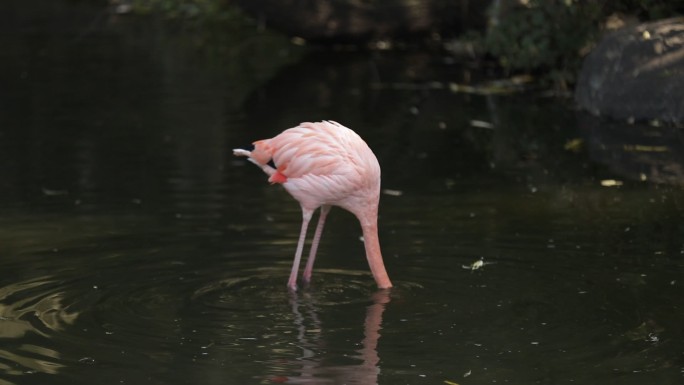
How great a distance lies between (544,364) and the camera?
16.2 ft

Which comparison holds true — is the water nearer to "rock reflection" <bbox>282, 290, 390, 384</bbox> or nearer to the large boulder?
"rock reflection" <bbox>282, 290, 390, 384</bbox>

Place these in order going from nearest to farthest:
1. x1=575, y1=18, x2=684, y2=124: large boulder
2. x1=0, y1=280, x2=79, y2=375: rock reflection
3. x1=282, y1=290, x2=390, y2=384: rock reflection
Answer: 1. x1=282, y1=290, x2=390, y2=384: rock reflection
2. x1=0, y1=280, x2=79, y2=375: rock reflection
3. x1=575, y1=18, x2=684, y2=124: large boulder

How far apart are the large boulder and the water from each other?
0.29 metres

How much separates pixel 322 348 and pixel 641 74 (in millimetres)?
6076

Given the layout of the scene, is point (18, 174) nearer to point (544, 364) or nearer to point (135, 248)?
point (135, 248)

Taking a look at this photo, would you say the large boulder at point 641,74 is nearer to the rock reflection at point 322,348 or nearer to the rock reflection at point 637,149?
the rock reflection at point 637,149

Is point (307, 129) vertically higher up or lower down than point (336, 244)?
higher up

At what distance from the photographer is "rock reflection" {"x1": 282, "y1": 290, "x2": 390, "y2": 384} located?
4.77 metres

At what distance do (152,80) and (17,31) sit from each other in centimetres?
462

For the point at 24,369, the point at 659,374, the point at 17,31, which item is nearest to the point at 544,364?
the point at 659,374

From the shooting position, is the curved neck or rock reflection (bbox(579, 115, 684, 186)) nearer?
the curved neck

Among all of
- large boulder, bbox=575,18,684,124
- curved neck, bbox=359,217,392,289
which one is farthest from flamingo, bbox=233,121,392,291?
large boulder, bbox=575,18,684,124

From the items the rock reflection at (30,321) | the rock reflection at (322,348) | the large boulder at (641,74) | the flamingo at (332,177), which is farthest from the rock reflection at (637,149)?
the rock reflection at (30,321)

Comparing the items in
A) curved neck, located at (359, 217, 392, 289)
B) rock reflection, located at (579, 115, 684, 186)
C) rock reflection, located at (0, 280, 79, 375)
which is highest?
curved neck, located at (359, 217, 392, 289)
